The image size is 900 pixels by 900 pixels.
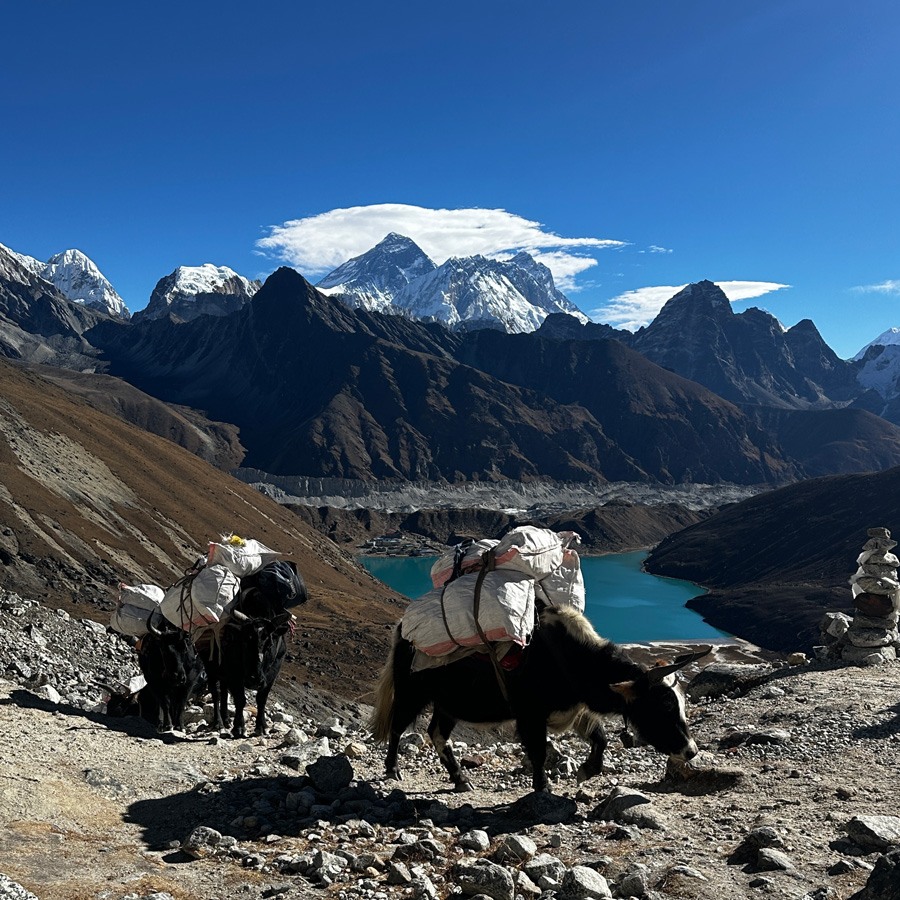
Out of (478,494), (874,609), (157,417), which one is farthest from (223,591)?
(157,417)

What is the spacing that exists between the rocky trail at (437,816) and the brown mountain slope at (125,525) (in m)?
18.3

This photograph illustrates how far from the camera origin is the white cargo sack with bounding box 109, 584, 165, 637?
11023 millimetres

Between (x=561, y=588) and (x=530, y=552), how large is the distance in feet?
1.77

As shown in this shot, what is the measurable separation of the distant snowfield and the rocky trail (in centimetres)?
12895

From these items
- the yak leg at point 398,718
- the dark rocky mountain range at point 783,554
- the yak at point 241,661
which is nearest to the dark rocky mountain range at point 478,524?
the dark rocky mountain range at point 783,554

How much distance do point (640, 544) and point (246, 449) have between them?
81.8 m

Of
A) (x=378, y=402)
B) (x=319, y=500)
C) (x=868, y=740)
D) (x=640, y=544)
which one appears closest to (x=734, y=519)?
(x=640, y=544)

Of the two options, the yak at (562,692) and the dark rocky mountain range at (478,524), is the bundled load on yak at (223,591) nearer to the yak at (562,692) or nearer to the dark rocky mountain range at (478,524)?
the yak at (562,692)

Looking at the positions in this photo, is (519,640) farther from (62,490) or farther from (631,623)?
(631,623)

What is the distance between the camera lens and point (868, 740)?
829 cm

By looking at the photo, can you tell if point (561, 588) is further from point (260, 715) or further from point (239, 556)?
point (239, 556)

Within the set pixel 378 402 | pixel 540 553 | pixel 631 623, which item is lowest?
pixel 631 623

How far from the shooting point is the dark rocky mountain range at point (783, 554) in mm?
76062

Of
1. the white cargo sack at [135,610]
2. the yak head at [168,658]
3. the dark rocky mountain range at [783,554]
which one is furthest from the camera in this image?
the dark rocky mountain range at [783,554]
